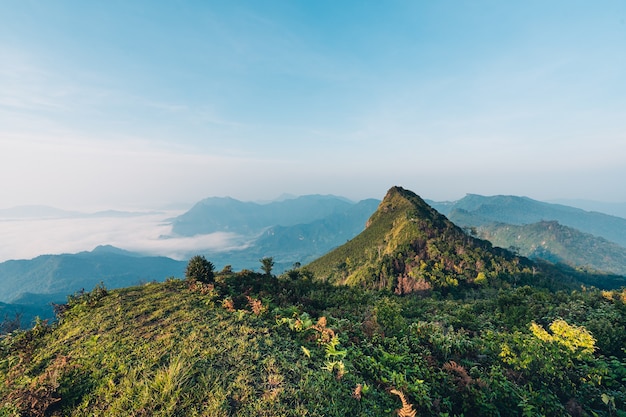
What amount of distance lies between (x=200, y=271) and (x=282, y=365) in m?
13.4

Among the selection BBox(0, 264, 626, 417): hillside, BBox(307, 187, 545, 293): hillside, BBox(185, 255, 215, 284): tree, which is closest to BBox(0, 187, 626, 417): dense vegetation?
BBox(0, 264, 626, 417): hillside

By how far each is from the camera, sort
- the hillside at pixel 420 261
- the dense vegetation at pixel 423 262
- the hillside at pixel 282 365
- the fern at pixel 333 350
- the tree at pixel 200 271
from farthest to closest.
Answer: the hillside at pixel 420 261
the dense vegetation at pixel 423 262
the tree at pixel 200 271
the fern at pixel 333 350
the hillside at pixel 282 365

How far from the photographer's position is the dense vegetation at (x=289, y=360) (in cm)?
826

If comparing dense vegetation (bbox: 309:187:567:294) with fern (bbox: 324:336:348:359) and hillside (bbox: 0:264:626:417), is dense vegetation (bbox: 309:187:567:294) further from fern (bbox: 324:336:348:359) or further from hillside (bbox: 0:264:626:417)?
fern (bbox: 324:336:348:359)

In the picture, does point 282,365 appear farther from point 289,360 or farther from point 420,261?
point 420,261

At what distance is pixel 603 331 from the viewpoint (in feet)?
50.7

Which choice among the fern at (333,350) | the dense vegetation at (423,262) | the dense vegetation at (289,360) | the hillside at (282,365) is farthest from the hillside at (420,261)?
the fern at (333,350)

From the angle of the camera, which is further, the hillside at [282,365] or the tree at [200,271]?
the tree at [200,271]

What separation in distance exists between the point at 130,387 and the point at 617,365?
20.2 metres

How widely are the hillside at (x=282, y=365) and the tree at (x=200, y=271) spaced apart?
3171 mm

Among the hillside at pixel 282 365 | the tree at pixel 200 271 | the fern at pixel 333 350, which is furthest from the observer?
the tree at pixel 200 271

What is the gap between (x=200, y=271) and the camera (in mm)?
20891

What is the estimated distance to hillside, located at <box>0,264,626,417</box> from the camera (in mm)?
8188

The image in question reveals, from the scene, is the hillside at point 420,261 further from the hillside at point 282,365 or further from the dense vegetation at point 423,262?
the hillside at point 282,365
